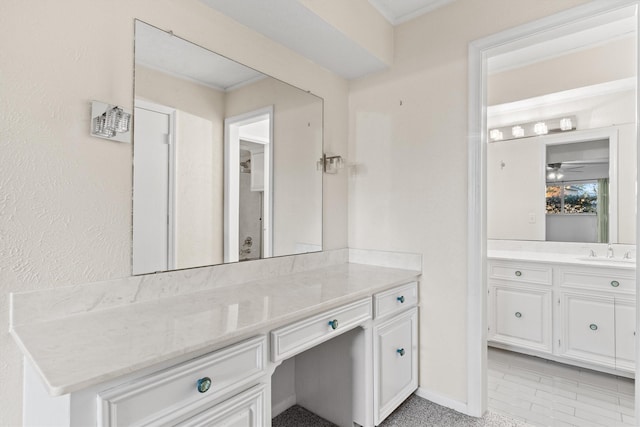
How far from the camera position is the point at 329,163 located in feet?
7.92

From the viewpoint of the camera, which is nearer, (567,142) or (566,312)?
(566,312)

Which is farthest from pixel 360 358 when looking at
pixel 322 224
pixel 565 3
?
pixel 565 3

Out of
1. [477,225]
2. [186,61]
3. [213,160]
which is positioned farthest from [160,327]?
[477,225]

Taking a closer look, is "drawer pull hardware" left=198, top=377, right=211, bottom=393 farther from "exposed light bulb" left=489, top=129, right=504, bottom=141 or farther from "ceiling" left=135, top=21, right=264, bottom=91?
"exposed light bulb" left=489, top=129, right=504, bottom=141

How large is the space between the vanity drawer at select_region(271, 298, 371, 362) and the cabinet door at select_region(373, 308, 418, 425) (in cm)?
22

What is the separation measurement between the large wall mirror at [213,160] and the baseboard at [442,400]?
3.76ft

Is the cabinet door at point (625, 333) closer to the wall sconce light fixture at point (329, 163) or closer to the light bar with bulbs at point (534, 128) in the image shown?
the light bar with bulbs at point (534, 128)

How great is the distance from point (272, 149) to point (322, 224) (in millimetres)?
646

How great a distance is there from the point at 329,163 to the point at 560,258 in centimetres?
210

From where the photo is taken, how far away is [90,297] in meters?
1.28

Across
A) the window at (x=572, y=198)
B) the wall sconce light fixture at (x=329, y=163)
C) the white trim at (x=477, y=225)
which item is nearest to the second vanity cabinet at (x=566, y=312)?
the window at (x=572, y=198)

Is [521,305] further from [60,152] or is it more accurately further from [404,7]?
[60,152]

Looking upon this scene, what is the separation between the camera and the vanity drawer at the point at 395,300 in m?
1.81

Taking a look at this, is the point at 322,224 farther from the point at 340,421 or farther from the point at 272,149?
the point at 340,421
